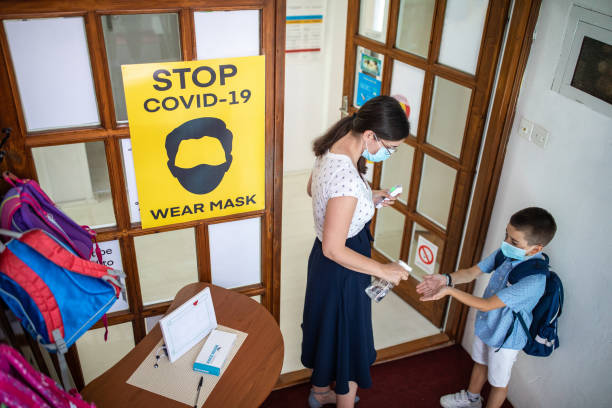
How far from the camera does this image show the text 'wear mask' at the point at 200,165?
1933 mm

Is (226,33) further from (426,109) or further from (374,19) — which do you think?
(374,19)

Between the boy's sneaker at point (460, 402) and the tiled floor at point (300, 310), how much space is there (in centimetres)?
50

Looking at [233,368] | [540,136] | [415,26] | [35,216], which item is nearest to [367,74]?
[415,26]

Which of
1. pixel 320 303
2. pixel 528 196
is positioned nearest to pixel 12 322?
pixel 320 303

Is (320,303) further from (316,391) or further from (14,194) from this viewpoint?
(14,194)

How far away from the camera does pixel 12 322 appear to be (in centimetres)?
172

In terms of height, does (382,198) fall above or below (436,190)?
above

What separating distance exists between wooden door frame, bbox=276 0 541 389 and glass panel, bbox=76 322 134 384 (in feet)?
2.82

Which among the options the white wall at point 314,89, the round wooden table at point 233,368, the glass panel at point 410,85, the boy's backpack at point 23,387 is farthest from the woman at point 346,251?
the white wall at point 314,89

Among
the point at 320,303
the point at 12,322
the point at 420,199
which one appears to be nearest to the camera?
the point at 12,322

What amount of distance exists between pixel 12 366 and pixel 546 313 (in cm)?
195

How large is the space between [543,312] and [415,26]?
1.64 m

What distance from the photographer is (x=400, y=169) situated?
3260 mm

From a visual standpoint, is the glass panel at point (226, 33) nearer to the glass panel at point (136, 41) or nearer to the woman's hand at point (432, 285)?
the glass panel at point (136, 41)
